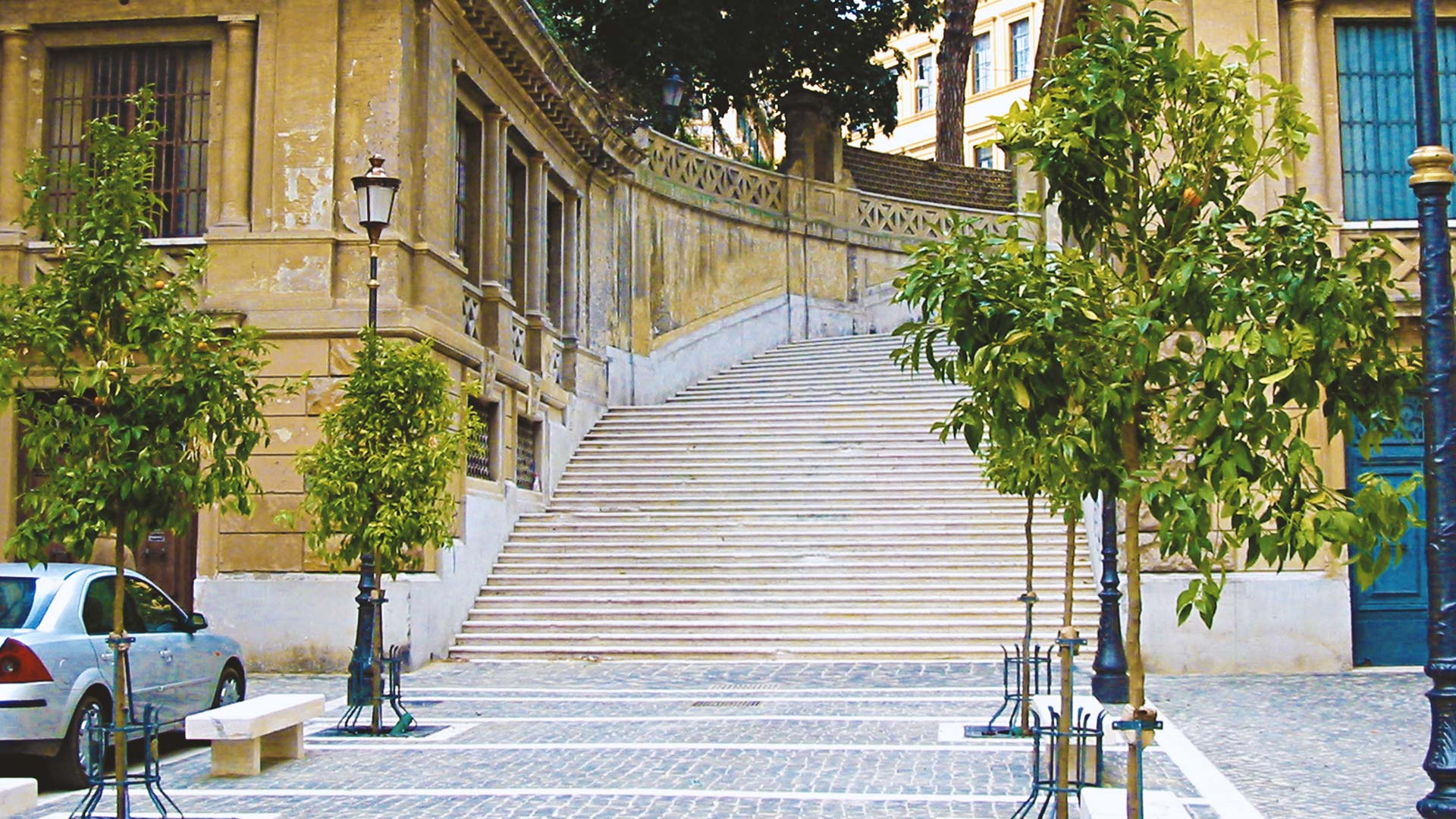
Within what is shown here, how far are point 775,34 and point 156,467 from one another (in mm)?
25027

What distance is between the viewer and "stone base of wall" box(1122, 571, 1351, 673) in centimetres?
1553

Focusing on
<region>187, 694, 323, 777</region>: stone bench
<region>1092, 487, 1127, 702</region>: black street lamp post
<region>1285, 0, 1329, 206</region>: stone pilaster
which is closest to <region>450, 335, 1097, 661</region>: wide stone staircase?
<region>1092, 487, 1127, 702</region>: black street lamp post

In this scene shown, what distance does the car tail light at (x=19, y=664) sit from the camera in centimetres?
913

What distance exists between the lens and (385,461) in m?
12.7

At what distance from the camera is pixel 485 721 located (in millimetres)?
12648

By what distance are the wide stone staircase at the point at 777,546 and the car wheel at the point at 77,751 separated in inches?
306

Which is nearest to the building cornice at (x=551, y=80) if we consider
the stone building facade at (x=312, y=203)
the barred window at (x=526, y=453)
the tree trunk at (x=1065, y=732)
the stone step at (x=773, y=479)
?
the stone building facade at (x=312, y=203)

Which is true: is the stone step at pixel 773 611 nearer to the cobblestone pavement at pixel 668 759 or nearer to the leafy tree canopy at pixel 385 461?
the cobblestone pavement at pixel 668 759

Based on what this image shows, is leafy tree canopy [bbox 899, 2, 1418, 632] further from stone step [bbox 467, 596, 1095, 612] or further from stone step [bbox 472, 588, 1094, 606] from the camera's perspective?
stone step [bbox 472, 588, 1094, 606]

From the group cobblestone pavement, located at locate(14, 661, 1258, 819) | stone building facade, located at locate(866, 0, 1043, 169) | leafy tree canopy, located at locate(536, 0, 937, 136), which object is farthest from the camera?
stone building facade, located at locate(866, 0, 1043, 169)

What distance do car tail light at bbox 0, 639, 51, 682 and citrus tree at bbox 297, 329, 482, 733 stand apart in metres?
3.50

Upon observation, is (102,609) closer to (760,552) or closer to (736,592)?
(736,592)

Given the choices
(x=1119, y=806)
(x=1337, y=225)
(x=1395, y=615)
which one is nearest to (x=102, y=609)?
(x=1119, y=806)

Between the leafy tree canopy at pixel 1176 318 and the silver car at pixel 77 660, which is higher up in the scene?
the leafy tree canopy at pixel 1176 318
